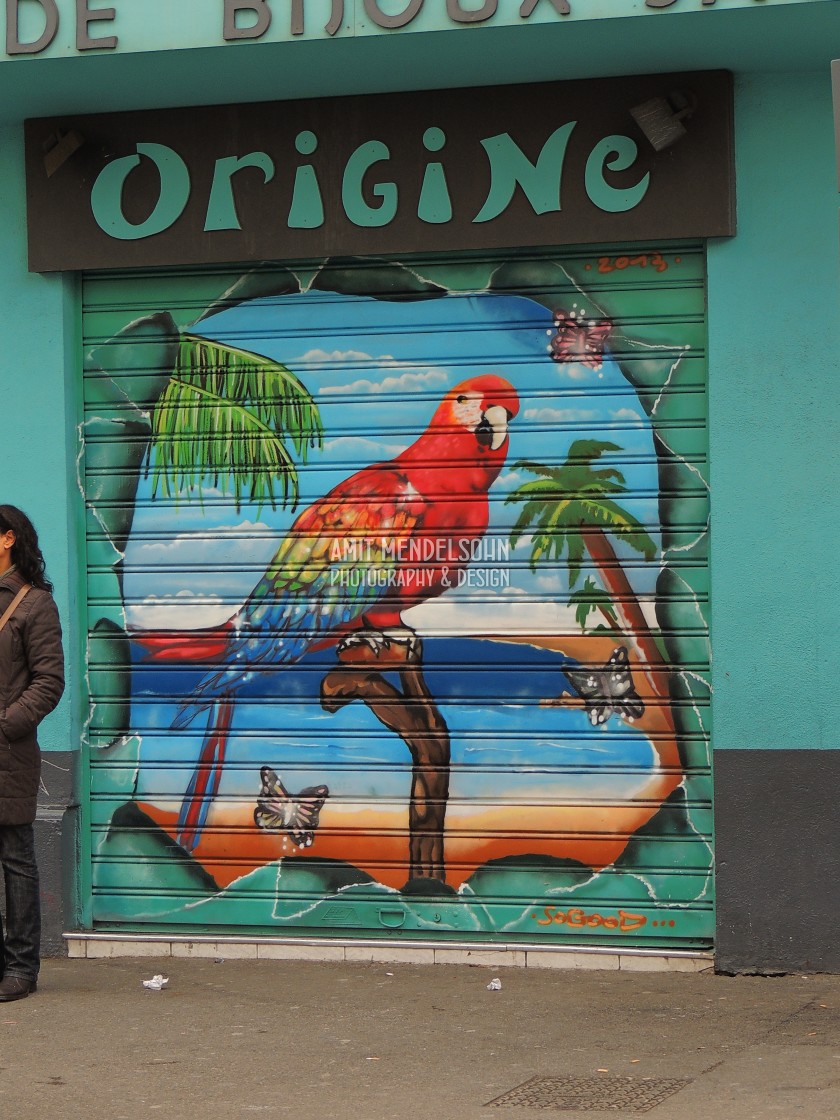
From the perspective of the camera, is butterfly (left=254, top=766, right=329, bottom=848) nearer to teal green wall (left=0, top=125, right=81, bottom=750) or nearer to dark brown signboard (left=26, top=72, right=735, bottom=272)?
teal green wall (left=0, top=125, right=81, bottom=750)

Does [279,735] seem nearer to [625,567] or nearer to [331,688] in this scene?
[331,688]

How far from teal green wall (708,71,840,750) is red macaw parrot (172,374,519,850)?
1.10m

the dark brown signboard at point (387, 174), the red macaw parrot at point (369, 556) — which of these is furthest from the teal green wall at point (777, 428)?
the red macaw parrot at point (369, 556)

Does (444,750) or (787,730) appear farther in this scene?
(444,750)

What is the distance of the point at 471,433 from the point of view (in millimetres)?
7672

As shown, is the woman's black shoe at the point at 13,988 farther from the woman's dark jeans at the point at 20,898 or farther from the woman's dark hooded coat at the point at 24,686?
the woman's dark hooded coat at the point at 24,686

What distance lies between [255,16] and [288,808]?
3595 millimetres

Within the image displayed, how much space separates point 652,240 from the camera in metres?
7.36

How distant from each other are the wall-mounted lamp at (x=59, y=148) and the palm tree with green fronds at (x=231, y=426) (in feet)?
3.37

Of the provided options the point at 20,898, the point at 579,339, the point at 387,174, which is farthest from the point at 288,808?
the point at 387,174

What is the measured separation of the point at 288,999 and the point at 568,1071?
161cm

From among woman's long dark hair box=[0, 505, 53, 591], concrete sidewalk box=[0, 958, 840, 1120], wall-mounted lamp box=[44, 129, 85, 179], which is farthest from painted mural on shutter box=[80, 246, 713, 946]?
woman's long dark hair box=[0, 505, 53, 591]

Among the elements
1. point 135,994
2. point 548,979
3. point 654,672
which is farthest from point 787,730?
point 135,994

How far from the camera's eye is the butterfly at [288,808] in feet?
25.5
